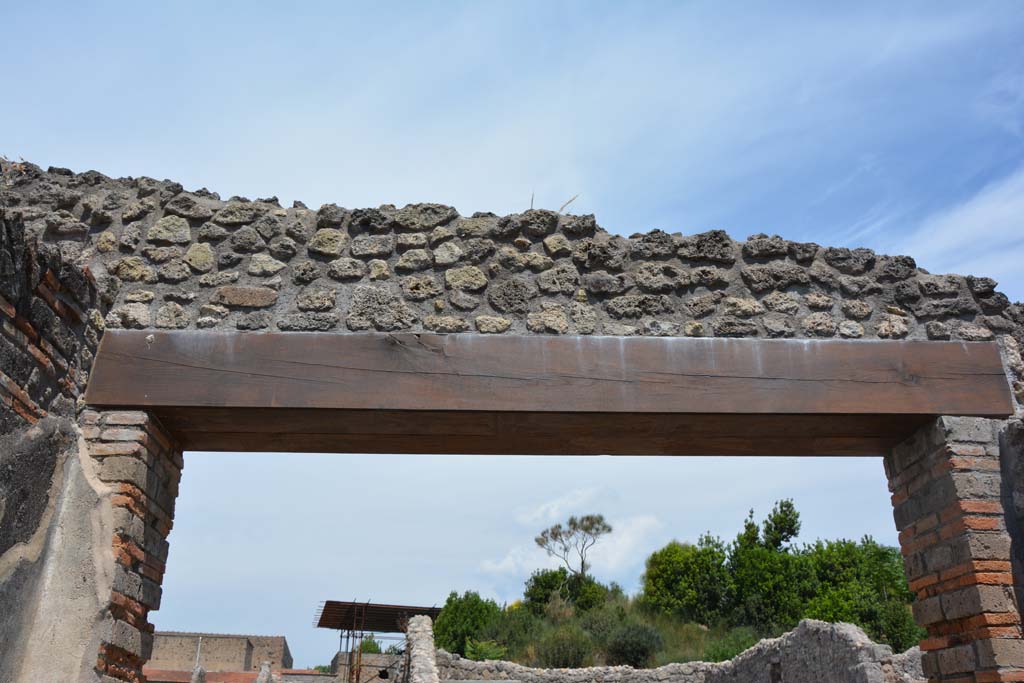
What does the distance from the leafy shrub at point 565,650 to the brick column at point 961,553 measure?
16.2m

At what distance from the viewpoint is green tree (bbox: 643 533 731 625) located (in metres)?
24.7

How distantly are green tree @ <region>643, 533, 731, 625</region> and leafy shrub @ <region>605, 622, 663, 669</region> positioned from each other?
4.47m

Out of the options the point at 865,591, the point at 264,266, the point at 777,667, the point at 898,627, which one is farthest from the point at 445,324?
the point at 865,591

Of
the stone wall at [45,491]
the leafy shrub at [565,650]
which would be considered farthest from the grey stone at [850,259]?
the leafy shrub at [565,650]

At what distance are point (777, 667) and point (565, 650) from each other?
921 centimetres

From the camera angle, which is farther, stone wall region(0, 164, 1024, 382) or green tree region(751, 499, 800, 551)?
green tree region(751, 499, 800, 551)

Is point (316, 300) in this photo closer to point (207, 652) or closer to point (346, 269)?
Result: point (346, 269)

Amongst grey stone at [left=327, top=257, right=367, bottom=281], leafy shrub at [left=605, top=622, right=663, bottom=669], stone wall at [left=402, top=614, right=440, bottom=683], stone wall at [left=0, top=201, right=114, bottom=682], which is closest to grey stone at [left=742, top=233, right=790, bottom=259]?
grey stone at [left=327, top=257, right=367, bottom=281]

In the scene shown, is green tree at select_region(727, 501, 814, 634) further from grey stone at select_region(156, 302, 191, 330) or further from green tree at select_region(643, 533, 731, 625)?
grey stone at select_region(156, 302, 191, 330)

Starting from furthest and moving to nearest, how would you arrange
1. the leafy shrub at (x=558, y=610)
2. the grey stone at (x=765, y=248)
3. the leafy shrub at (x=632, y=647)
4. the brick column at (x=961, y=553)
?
the leafy shrub at (x=558, y=610) < the leafy shrub at (x=632, y=647) < the grey stone at (x=765, y=248) < the brick column at (x=961, y=553)

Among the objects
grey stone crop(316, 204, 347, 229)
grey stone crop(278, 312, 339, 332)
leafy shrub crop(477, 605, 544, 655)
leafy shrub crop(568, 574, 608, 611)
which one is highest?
leafy shrub crop(568, 574, 608, 611)

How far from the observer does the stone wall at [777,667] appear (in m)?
9.07

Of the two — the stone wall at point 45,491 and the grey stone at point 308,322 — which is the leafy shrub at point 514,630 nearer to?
the grey stone at point 308,322

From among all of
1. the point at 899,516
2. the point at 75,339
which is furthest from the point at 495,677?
the point at 75,339
